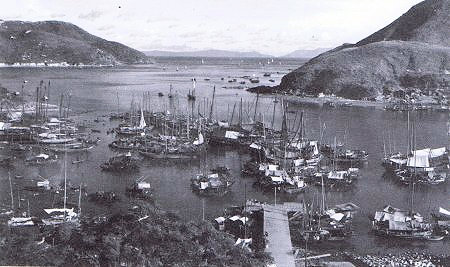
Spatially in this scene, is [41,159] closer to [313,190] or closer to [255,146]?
[255,146]

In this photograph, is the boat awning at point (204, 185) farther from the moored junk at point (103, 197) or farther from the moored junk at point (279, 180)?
the moored junk at point (103, 197)

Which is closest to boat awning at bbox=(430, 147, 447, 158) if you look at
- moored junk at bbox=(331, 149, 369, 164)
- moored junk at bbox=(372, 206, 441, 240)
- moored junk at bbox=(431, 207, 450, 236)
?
moored junk at bbox=(331, 149, 369, 164)

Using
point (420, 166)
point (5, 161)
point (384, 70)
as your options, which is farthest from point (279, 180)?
point (384, 70)

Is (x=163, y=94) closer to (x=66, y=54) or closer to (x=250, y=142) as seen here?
(x=250, y=142)

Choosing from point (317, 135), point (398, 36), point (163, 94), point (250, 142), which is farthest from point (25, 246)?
point (398, 36)

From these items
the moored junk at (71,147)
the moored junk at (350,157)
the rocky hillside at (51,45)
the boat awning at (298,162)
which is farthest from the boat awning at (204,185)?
the rocky hillside at (51,45)

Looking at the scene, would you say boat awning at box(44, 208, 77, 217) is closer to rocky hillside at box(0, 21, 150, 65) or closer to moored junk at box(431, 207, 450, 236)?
moored junk at box(431, 207, 450, 236)
